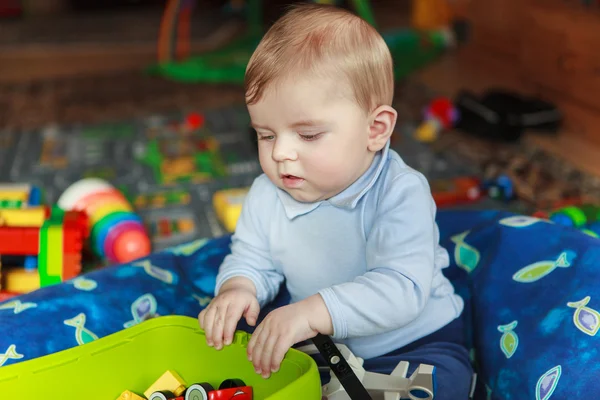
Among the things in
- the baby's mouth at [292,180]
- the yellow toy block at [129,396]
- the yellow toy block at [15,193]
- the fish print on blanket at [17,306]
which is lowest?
the yellow toy block at [15,193]

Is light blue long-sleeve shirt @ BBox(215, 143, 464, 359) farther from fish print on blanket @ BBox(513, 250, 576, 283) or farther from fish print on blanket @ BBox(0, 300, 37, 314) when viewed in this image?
fish print on blanket @ BBox(0, 300, 37, 314)

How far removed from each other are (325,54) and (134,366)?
1.58 feet

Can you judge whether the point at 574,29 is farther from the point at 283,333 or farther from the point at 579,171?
the point at 283,333

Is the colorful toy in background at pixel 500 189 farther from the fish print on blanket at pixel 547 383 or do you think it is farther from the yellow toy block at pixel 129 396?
the yellow toy block at pixel 129 396

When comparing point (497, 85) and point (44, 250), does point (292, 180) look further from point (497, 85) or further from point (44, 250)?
point (497, 85)

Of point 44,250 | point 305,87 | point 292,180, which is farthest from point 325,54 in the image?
point 44,250

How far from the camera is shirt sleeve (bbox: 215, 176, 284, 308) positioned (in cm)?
100

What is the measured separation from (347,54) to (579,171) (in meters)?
1.42

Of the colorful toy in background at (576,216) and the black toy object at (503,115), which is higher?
the colorful toy in background at (576,216)

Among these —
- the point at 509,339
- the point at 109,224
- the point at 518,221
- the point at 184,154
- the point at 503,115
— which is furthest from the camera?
the point at 503,115

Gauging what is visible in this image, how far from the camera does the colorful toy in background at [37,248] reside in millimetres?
1322

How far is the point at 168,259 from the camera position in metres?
1.25

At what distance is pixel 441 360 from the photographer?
94 centimetres

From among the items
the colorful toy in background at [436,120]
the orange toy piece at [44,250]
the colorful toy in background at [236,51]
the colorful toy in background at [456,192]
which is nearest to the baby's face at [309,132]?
the orange toy piece at [44,250]
